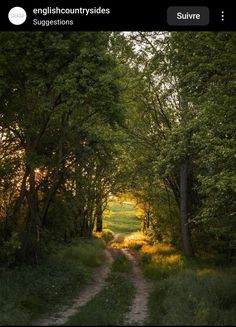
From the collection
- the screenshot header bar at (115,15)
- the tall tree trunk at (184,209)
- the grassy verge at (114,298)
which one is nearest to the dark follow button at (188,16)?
the screenshot header bar at (115,15)

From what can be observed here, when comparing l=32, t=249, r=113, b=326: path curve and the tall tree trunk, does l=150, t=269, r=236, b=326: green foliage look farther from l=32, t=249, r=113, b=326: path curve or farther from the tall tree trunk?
the tall tree trunk

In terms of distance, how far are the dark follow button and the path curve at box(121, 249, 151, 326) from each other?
7215 millimetres

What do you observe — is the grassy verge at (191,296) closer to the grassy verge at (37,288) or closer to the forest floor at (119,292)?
the forest floor at (119,292)

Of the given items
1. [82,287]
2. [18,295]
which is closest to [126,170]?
[82,287]

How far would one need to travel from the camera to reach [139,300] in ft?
68.6

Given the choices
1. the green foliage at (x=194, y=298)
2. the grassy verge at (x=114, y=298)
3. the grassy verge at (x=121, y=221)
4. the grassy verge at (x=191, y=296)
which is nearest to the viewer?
the grassy verge at (x=191, y=296)

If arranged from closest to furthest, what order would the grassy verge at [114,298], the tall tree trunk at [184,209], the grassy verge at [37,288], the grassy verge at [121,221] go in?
the grassy verge at [114,298] → the grassy verge at [37,288] → the tall tree trunk at [184,209] → the grassy verge at [121,221]

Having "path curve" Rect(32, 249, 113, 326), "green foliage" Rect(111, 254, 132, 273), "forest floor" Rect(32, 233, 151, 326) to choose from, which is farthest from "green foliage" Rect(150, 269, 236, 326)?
"green foliage" Rect(111, 254, 132, 273)

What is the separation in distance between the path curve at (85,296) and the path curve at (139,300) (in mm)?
1961

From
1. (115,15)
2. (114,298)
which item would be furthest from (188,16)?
(114,298)

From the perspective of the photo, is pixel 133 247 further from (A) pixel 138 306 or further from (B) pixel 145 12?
(B) pixel 145 12

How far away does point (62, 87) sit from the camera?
19.8m

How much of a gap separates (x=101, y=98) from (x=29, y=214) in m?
10.3

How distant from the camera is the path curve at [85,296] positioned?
16.1 meters
